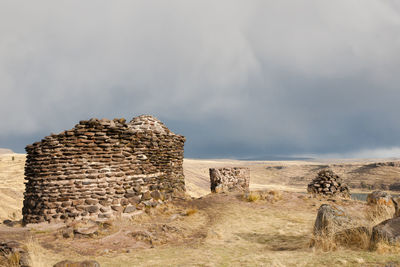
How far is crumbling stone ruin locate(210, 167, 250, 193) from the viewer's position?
1841 centimetres

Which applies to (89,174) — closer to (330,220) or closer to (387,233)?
(330,220)

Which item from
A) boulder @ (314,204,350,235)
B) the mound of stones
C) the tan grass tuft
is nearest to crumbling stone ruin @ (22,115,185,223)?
the tan grass tuft

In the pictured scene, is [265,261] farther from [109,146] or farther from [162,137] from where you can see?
[162,137]

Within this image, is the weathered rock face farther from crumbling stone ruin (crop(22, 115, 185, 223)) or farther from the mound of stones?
the mound of stones

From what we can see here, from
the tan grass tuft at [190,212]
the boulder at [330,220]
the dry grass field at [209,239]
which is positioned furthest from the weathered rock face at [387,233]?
the tan grass tuft at [190,212]

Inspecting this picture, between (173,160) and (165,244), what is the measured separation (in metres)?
→ 6.40

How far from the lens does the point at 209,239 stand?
9.20 meters

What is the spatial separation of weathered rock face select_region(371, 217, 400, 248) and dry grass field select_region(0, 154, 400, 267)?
0.33 m

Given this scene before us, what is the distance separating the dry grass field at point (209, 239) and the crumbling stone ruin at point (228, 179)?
2050 millimetres

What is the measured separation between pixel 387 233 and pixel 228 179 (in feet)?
41.6

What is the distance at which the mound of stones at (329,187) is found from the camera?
18.5 metres

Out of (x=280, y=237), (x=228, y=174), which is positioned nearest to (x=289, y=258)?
(x=280, y=237)

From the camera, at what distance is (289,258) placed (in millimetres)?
6238

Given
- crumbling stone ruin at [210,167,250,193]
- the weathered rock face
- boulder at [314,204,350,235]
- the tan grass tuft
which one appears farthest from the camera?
crumbling stone ruin at [210,167,250,193]
